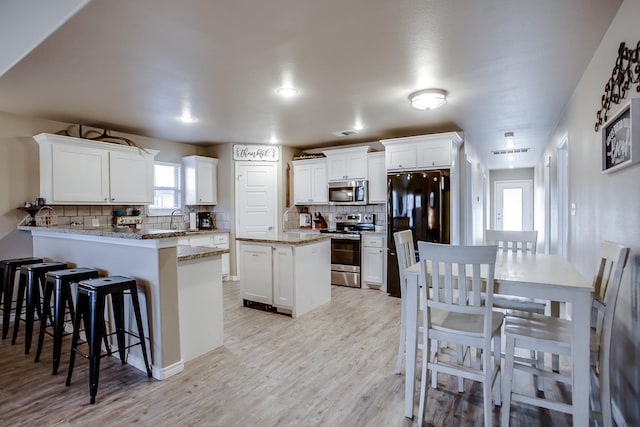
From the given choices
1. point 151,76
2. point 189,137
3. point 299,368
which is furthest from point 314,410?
point 189,137

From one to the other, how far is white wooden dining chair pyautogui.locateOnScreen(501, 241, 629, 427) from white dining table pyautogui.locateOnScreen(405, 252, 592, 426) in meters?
0.06

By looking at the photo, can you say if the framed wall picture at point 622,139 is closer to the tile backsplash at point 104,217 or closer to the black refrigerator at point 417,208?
the black refrigerator at point 417,208

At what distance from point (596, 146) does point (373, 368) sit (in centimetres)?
244

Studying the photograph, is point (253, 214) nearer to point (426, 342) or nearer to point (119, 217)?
point (119, 217)

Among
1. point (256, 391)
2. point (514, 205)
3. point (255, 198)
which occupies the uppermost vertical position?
point (255, 198)

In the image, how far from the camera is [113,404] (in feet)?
7.12

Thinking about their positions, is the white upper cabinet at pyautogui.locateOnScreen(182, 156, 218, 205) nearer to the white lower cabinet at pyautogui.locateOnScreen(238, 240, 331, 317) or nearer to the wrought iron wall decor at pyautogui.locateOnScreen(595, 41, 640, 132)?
the white lower cabinet at pyautogui.locateOnScreen(238, 240, 331, 317)

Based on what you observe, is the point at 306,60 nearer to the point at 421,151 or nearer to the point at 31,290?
the point at 421,151

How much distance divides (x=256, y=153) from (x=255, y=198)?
814 mm

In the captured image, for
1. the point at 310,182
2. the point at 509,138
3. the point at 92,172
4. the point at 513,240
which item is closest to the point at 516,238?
the point at 513,240

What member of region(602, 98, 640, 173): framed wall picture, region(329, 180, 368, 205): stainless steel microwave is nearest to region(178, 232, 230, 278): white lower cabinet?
region(329, 180, 368, 205): stainless steel microwave

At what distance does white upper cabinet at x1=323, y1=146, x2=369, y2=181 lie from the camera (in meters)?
5.40

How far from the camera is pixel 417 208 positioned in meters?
4.60

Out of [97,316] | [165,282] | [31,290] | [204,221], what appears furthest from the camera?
[204,221]
